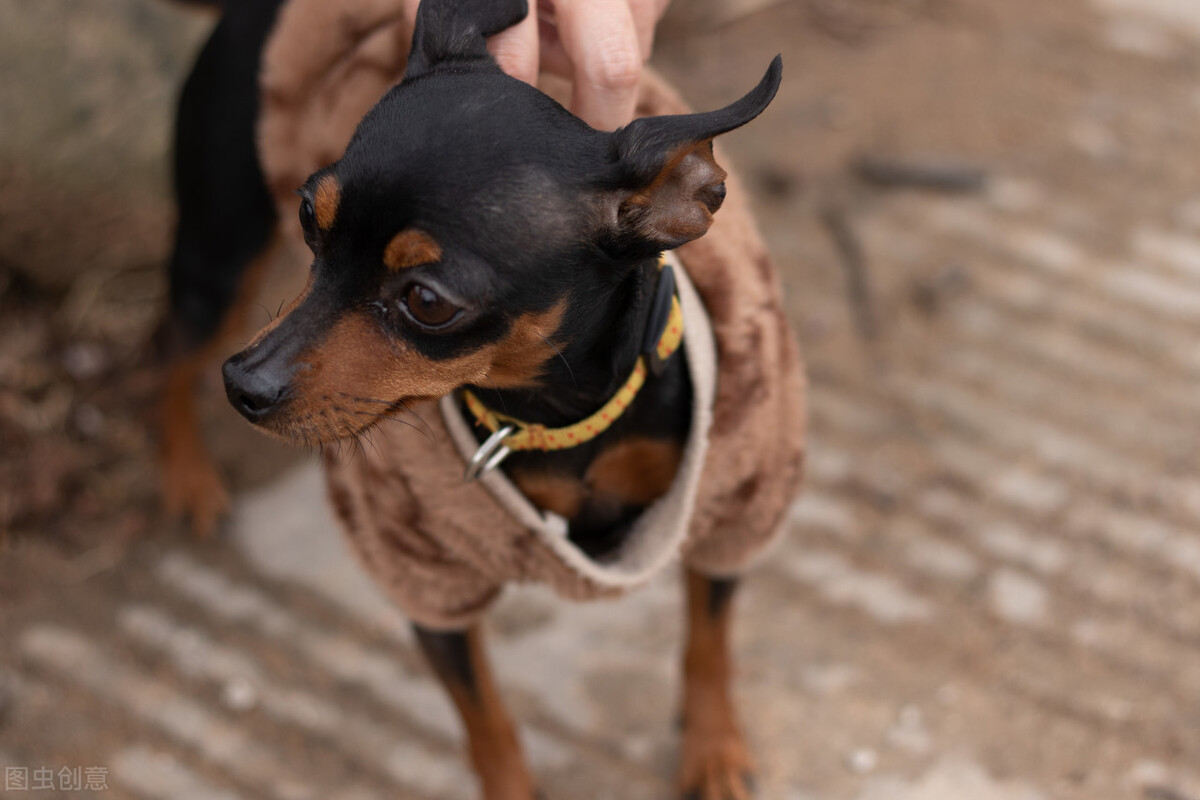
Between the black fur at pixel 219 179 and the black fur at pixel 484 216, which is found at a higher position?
the black fur at pixel 484 216

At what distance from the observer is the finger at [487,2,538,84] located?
1807 millimetres

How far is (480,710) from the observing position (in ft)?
7.56

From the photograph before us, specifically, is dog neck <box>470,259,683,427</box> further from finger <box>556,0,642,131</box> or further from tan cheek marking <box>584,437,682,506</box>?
finger <box>556,0,642,131</box>

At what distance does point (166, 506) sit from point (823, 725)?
6.82 feet

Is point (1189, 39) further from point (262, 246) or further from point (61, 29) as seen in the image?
point (61, 29)

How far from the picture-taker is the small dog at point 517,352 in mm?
1522

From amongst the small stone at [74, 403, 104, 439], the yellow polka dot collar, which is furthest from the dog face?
the small stone at [74, 403, 104, 439]

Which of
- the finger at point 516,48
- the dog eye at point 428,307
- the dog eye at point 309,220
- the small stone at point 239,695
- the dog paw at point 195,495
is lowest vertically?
the small stone at point 239,695

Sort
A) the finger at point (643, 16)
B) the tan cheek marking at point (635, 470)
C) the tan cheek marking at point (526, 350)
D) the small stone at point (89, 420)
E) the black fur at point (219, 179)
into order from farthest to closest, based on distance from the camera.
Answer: the small stone at point (89, 420)
the black fur at point (219, 179)
the finger at point (643, 16)
the tan cheek marking at point (635, 470)
the tan cheek marking at point (526, 350)

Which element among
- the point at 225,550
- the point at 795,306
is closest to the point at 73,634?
the point at 225,550

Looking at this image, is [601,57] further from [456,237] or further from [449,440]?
[449,440]

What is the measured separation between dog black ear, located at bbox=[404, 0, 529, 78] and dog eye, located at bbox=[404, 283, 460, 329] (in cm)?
40

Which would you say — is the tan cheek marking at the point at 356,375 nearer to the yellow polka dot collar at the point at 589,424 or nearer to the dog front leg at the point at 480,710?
the yellow polka dot collar at the point at 589,424

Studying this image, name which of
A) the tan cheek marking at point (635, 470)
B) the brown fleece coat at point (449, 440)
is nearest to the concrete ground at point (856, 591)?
the brown fleece coat at point (449, 440)
